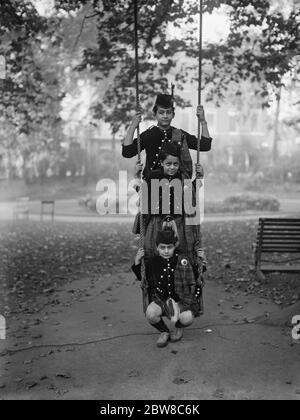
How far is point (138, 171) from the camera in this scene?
16.0ft

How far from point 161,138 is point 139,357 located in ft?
7.01

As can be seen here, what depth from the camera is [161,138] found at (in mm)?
5102

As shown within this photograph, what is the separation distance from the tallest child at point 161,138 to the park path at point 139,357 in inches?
68.2

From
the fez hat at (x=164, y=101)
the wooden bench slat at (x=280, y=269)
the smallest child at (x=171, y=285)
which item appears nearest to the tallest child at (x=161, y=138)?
the fez hat at (x=164, y=101)

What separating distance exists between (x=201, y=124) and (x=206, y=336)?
2201 millimetres

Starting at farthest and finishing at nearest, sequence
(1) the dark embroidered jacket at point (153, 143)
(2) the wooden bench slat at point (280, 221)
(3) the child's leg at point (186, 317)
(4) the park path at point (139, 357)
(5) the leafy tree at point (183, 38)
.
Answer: (5) the leafy tree at point (183, 38) < (2) the wooden bench slat at point (280, 221) < (1) the dark embroidered jacket at point (153, 143) < (3) the child's leg at point (186, 317) < (4) the park path at point (139, 357)

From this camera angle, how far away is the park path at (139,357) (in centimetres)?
402

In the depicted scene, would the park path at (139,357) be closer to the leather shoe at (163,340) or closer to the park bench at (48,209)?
the leather shoe at (163,340)

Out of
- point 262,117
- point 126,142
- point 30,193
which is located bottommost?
point 30,193

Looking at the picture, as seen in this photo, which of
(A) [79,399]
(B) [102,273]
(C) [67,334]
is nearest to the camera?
(A) [79,399]

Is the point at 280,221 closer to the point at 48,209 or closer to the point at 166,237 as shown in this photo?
the point at 166,237

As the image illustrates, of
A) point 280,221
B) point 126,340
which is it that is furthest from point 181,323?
point 280,221

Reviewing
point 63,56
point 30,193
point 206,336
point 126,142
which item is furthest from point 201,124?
point 30,193

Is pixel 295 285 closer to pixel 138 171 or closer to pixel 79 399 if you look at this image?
pixel 138 171
